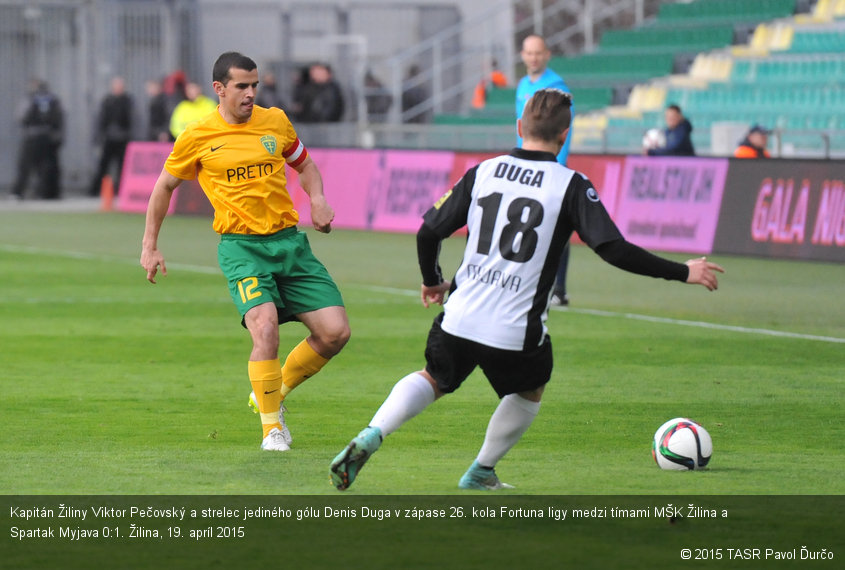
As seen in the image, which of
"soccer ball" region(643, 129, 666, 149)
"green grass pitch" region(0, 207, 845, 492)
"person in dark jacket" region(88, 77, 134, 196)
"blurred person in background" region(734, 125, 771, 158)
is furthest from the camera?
"person in dark jacket" region(88, 77, 134, 196)

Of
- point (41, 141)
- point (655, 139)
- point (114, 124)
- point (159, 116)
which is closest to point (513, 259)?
point (655, 139)

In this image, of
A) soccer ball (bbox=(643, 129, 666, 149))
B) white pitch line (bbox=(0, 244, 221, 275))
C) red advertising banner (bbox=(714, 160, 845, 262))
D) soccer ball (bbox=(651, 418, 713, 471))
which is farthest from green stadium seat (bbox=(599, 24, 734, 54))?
soccer ball (bbox=(651, 418, 713, 471))

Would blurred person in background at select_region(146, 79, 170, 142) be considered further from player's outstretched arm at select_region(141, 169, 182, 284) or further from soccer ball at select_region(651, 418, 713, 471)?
soccer ball at select_region(651, 418, 713, 471)

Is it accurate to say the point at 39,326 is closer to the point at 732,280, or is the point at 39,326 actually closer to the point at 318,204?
the point at 318,204

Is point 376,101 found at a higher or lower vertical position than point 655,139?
lower

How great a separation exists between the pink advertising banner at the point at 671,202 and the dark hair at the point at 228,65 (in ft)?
38.7

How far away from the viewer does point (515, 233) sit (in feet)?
19.6

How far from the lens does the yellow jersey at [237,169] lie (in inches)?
300

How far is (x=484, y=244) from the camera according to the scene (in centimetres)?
602

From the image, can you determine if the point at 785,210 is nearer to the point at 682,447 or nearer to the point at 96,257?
the point at 96,257

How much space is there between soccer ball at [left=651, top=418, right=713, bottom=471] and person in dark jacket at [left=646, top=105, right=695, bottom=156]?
554 inches

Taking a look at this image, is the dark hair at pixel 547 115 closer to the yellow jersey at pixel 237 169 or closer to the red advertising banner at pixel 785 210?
the yellow jersey at pixel 237 169

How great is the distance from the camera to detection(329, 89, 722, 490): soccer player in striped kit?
5.97 meters

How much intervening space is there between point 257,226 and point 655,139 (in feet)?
47.6
